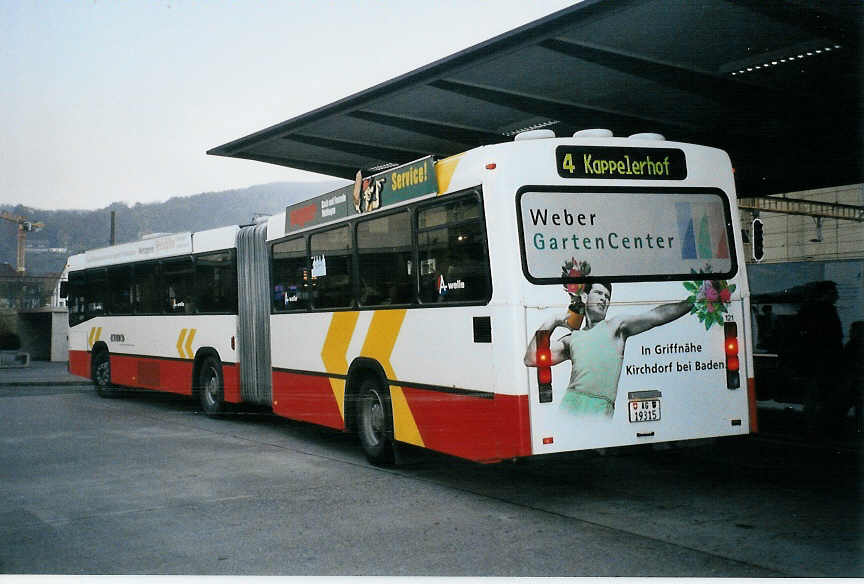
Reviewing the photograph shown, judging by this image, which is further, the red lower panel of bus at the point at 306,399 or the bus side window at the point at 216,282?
the bus side window at the point at 216,282

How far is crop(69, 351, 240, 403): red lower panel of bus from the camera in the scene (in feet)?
40.8

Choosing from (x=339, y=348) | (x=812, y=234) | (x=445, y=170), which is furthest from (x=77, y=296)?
(x=812, y=234)

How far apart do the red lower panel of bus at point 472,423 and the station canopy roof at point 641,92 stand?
369cm

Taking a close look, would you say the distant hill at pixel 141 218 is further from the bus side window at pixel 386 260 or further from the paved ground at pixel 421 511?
the paved ground at pixel 421 511

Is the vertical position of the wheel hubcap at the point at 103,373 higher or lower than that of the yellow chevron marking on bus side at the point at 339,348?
lower

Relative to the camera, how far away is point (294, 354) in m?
10.4

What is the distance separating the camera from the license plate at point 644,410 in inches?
267

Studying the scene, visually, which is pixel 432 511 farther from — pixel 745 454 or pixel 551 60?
pixel 551 60

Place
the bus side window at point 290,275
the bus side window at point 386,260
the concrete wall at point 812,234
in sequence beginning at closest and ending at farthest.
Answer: the bus side window at point 386,260
the bus side window at point 290,275
the concrete wall at point 812,234

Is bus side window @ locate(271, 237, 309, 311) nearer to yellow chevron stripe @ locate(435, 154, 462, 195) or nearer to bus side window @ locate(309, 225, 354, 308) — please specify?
bus side window @ locate(309, 225, 354, 308)

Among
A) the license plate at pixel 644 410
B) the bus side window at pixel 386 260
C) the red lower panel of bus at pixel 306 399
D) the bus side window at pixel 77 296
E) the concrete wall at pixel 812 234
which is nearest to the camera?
the license plate at pixel 644 410

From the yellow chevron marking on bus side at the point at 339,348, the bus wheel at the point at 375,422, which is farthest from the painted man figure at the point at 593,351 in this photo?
the yellow chevron marking on bus side at the point at 339,348

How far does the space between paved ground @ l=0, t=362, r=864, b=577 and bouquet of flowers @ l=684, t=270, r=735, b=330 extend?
4.06 ft

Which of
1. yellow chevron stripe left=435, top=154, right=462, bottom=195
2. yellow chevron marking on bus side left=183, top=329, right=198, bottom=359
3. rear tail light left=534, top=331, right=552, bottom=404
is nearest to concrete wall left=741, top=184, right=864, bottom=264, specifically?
yellow chevron marking on bus side left=183, top=329, right=198, bottom=359
